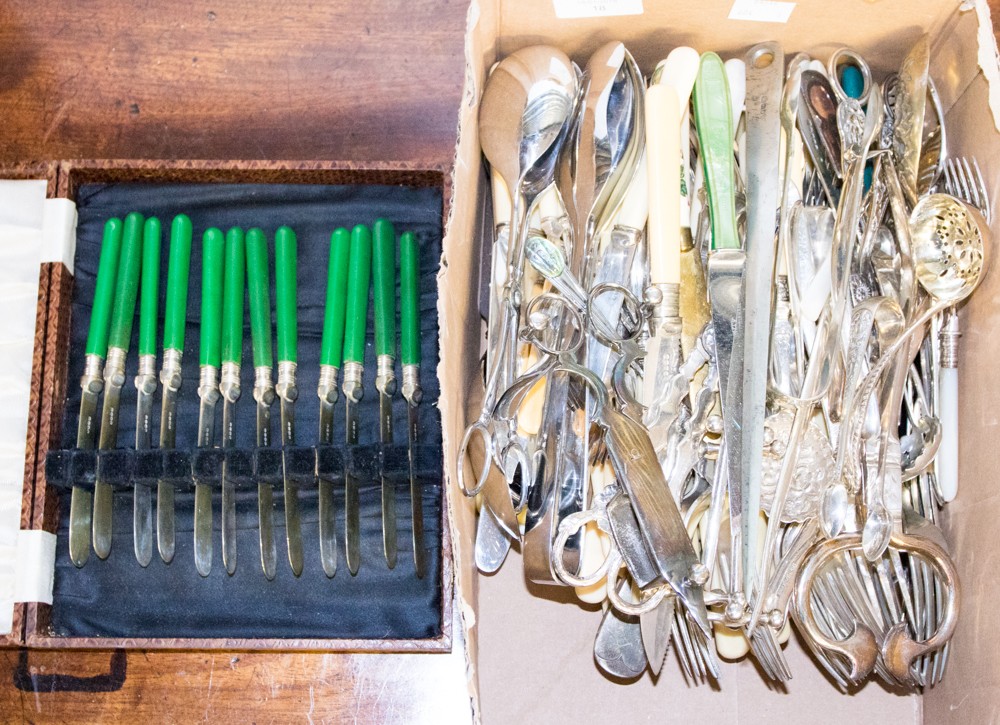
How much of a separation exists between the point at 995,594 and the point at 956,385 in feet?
0.39

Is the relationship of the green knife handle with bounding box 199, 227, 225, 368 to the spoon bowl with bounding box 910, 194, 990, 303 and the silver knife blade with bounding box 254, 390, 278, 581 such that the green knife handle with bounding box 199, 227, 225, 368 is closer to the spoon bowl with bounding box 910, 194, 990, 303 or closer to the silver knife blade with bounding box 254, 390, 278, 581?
the silver knife blade with bounding box 254, 390, 278, 581

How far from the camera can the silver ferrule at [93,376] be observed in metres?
0.59

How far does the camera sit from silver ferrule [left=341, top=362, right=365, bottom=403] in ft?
1.92

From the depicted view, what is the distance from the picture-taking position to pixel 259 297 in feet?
1.98

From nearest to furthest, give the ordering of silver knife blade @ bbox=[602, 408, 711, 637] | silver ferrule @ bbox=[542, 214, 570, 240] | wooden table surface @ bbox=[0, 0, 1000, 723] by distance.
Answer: silver knife blade @ bbox=[602, 408, 711, 637] → silver ferrule @ bbox=[542, 214, 570, 240] → wooden table surface @ bbox=[0, 0, 1000, 723]

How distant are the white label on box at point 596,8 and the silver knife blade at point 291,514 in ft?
0.97

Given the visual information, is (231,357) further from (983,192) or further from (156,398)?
(983,192)

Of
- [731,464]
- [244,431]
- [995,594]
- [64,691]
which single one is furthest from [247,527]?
[995,594]

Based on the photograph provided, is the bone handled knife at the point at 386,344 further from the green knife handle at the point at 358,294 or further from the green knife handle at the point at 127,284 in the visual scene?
the green knife handle at the point at 127,284

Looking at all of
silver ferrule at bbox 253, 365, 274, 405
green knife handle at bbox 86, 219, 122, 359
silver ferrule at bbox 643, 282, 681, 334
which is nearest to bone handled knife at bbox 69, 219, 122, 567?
green knife handle at bbox 86, 219, 122, 359

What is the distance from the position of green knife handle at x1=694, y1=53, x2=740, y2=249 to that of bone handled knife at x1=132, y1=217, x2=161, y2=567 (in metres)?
0.36

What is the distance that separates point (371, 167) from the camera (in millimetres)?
617

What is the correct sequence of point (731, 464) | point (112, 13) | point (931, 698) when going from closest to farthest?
point (731, 464)
point (931, 698)
point (112, 13)

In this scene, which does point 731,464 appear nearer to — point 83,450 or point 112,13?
point 83,450
